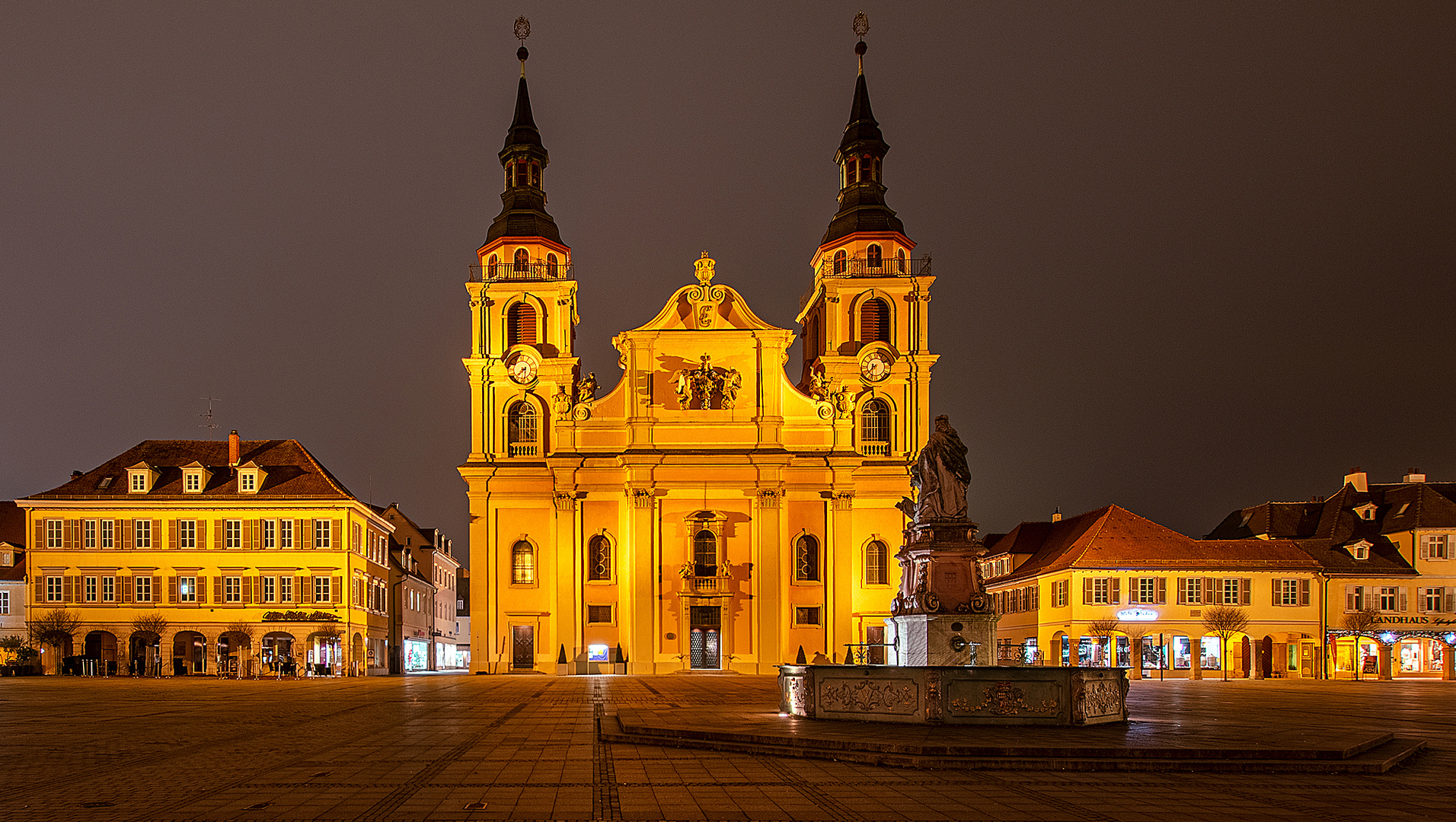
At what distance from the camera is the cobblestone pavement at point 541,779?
12312mm

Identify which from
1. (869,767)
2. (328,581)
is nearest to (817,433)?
(328,581)

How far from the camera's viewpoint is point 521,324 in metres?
67.0

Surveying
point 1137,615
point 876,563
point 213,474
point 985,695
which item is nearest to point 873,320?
point 876,563

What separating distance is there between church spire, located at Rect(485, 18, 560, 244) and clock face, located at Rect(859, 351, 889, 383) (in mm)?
16553

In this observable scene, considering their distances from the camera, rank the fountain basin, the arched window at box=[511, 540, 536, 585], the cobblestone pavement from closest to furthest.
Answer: the cobblestone pavement < the fountain basin < the arched window at box=[511, 540, 536, 585]

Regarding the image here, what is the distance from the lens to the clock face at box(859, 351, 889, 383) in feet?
214

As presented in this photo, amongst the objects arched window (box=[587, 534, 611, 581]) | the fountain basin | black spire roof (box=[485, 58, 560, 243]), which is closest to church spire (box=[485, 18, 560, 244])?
black spire roof (box=[485, 58, 560, 243])

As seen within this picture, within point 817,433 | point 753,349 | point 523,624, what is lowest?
point 523,624

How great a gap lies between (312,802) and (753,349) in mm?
50993

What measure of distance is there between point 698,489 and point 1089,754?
153 feet

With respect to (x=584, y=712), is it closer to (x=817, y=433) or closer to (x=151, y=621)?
(x=817, y=433)

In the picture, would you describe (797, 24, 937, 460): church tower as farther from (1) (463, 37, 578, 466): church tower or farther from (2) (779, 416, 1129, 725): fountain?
(2) (779, 416, 1129, 725): fountain

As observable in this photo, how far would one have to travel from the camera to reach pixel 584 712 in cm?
2788

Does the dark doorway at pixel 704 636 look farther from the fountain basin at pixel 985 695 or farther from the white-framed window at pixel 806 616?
the fountain basin at pixel 985 695
